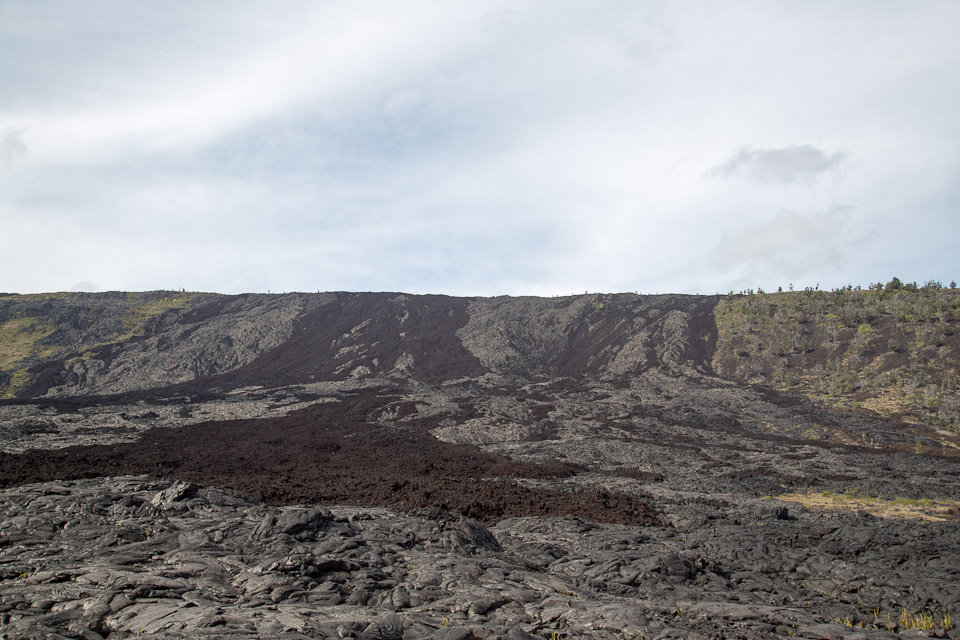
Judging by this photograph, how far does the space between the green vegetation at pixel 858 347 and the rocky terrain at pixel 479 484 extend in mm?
585

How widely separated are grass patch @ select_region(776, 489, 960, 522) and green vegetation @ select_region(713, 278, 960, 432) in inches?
1192

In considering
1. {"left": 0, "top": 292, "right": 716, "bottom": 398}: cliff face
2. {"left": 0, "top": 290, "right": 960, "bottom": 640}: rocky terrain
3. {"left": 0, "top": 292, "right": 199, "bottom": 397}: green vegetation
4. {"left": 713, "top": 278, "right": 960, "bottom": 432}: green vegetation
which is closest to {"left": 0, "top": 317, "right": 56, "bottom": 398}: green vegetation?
{"left": 0, "top": 292, "right": 199, "bottom": 397}: green vegetation

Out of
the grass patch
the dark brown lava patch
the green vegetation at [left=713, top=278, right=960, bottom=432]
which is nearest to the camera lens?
the dark brown lava patch

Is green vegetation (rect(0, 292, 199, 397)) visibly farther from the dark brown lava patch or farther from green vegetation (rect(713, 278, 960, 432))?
green vegetation (rect(713, 278, 960, 432))

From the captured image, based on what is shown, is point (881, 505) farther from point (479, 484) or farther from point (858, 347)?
point (858, 347)

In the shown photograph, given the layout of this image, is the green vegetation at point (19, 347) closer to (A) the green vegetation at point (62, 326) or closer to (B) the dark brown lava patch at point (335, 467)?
(A) the green vegetation at point (62, 326)

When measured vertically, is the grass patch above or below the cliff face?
below

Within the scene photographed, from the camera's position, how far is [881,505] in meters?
32.0

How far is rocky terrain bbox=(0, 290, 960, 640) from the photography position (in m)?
13.6

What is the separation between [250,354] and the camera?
100000 mm

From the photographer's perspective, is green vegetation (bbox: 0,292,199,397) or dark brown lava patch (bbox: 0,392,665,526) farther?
green vegetation (bbox: 0,292,199,397)

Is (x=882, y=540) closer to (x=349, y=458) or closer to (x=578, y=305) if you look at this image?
(x=349, y=458)

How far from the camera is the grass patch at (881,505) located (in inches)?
1161

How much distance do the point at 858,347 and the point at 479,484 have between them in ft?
233
